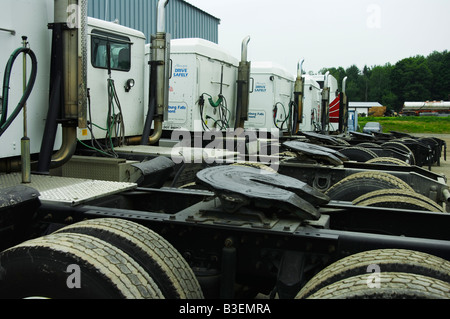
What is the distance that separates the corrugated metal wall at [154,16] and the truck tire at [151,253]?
11.3 meters

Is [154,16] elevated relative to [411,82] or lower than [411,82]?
lower

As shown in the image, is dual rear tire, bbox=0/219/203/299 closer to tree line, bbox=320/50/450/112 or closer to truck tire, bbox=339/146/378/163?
truck tire, bbox=339/146/378/163

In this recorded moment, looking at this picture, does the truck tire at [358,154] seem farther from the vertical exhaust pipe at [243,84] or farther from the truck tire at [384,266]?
the truck tire at [384,266]

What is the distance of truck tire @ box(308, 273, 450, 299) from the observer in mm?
1750

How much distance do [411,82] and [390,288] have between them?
8748cm

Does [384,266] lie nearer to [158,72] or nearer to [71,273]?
[71,273]

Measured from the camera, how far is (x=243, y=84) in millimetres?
10727

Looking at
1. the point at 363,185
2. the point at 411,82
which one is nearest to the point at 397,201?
the point at 363,185

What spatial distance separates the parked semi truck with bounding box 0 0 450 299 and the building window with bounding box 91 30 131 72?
0.91 m

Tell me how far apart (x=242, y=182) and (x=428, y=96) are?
3401 inches

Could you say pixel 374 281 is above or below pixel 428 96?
below
